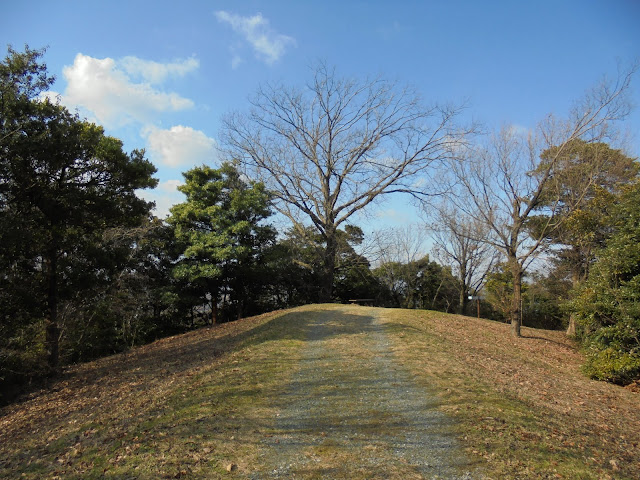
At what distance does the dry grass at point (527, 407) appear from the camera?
14.2 ft

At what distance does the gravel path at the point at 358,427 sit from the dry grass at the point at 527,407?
0.40 metres

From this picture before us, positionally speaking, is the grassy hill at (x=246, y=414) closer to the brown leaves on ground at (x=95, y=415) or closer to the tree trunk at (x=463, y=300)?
the brown leaves on ground at (x=95, y=415)

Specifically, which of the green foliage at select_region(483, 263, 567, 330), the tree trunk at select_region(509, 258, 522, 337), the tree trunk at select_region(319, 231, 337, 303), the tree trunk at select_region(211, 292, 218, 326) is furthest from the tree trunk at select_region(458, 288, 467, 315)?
the tree trunk at select_region(211, 292, 218, 326)

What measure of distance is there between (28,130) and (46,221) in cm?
208

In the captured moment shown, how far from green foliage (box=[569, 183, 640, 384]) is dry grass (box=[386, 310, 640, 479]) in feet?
2.05

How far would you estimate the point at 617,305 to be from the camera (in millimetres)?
10281

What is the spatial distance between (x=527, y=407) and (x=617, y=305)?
603 centimetres

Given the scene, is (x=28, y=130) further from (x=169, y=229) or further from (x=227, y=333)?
(x=169, y=229)

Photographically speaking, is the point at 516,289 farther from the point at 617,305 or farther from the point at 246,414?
the point at 246,414

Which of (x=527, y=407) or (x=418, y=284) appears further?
(x=418, y=284)

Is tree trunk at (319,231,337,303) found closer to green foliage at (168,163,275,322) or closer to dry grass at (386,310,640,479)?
green foliage at (168,163,275,322)

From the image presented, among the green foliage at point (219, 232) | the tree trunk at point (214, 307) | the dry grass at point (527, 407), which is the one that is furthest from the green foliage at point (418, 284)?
the dry grass at point (527, 407)

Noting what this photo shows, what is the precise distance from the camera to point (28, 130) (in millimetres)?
8695

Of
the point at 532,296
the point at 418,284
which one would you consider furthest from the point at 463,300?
the point at 418,284
